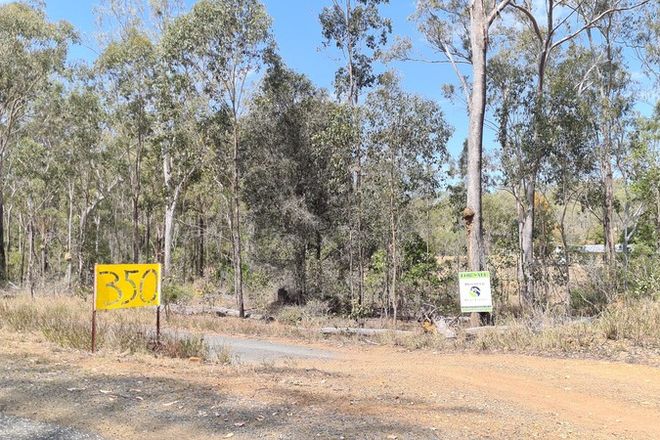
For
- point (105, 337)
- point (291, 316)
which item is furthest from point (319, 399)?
point (291, 316)

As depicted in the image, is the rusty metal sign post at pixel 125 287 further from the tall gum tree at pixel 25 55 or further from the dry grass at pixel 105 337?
the tall gum tree at pixel 25 55

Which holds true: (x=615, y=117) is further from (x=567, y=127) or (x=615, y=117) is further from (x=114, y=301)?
(x=114, y=301)

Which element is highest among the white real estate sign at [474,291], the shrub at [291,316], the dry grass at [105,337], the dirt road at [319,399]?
the white real estate sign at [474,291]

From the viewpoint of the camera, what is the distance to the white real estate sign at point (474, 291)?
12.5 meters

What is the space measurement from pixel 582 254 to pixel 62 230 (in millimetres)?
43045

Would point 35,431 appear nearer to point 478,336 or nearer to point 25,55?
point 478,336

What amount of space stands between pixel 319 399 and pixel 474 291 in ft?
25.8

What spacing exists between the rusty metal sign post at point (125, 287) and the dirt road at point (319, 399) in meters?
0.79

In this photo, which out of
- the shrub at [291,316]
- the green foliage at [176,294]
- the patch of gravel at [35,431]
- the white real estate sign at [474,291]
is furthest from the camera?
the green foliage at [176,294]

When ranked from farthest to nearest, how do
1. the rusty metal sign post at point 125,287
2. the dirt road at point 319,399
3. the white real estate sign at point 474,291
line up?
1. the white real estate sign at point 474,291
2. the rusty metal sign post at point 125,287
3. the dirt road at point 319,399

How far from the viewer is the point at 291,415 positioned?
493cm

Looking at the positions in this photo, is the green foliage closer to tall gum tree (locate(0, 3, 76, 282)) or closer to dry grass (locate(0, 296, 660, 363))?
dry grass (locate(0, 296, 660, 363))

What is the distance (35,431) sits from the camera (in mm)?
4500

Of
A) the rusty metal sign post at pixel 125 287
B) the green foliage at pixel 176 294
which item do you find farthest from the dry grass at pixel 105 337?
the green foliage at pixel 176 294
